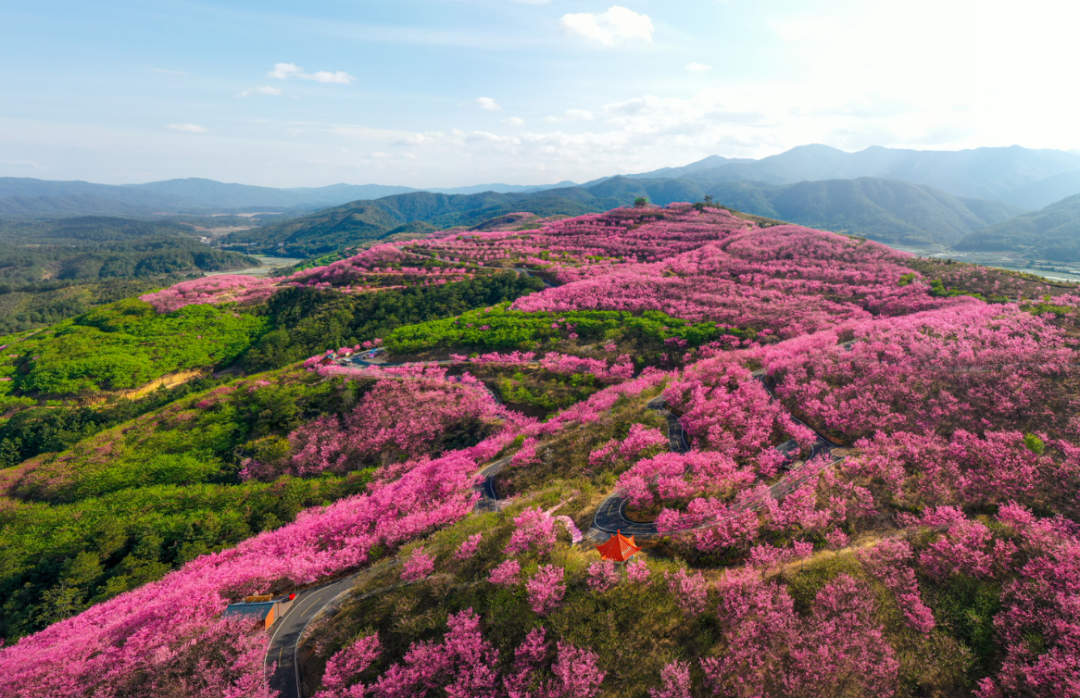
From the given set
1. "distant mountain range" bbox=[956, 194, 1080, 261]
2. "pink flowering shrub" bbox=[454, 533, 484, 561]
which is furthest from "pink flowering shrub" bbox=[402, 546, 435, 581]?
"distant mountain range" bbox=[956, 194, 1080, 261]

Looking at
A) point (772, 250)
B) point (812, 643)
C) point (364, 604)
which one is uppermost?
point (772, 250)

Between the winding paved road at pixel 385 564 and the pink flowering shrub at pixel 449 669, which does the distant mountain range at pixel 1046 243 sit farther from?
the pink flowering shrub at pixel 449 669

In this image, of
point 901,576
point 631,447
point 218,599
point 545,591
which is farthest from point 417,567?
point 901,576

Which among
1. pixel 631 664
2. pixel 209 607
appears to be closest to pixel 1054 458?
pixel 631 664

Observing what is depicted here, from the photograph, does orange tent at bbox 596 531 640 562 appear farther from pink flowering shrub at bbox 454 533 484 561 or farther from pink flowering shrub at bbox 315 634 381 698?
pink flowering shrub at bbox 315 634 381 698

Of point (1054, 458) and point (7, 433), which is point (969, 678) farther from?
point (7, 433)

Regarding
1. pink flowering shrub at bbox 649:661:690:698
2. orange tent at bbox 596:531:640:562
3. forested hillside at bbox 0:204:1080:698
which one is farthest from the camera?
orange tent at bbox 596:531:640:562

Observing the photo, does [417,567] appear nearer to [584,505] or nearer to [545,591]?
[545,591]
